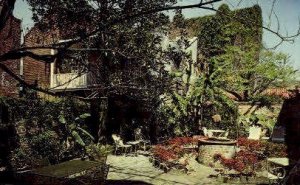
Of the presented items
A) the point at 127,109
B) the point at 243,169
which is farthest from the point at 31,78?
the point at 243,169

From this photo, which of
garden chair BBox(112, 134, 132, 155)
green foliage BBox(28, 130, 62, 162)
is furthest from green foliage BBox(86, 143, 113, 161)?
green foliage BBox(28, 130, 62, 162)

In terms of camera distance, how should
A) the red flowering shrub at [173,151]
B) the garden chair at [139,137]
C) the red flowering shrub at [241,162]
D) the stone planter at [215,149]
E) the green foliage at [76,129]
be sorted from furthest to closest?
the garden chair at [139,137] → the stone planter at [215,149] → the green foliage at [76,129] → the red flowering shrub at [173,151] → the red flowering shrub at [241,162]

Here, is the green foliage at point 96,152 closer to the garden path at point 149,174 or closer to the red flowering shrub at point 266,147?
the garden path at point 149,174

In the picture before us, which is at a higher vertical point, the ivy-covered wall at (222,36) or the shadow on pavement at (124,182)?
the ivy-covered wall at (222,36)

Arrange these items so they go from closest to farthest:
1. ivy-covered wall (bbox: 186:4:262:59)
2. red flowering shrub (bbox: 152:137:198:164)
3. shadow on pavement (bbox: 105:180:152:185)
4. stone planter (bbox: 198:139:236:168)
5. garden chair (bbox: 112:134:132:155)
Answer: shadow on pavement (bbox: 105:180:152:185) → red flowering shrub (bbox: 152:137:198:164) → stone planter (bbox: 198:139:236:168) → garden chair (bbox: 112:134:132:155) → ivy-covered wall (bbox: 186:4:262:59)

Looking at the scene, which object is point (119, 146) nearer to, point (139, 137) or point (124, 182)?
point (139, 137)

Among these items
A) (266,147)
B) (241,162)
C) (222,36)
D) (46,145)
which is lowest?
(241,162)

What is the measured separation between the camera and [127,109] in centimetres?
2336

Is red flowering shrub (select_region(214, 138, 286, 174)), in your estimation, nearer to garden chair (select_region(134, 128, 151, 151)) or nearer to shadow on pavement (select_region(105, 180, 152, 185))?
shadow on pavement (select_region(105, 180, 152, 185))

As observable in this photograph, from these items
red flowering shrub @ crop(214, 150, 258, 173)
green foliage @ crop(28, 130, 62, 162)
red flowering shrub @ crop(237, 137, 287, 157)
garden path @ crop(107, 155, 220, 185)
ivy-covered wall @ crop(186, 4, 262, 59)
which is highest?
ivy-covered wall @ crop(186, 4, 262, 59)

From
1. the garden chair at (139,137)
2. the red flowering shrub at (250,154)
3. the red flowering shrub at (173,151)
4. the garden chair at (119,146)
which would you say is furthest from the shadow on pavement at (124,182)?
the garden chair at (139,137)

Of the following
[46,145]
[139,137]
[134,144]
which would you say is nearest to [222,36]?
[139,137]

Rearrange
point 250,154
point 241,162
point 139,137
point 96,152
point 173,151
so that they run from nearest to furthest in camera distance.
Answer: point 241,162 < point 250,154 < point 96,152 < point 173,151 < point 139,137

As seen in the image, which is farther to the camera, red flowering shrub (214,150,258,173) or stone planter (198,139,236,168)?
stone planter (198,139,236,168)
